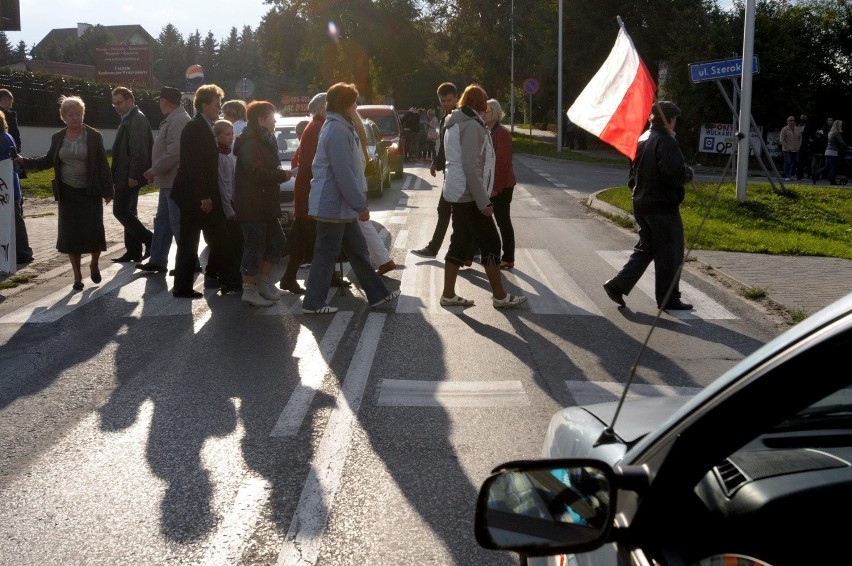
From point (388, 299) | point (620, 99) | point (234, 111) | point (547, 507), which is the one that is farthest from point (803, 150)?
point (547, 507)

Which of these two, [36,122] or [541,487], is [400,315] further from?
[36,122]

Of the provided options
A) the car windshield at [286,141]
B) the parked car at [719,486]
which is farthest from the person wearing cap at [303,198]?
the parked car at [719,486]

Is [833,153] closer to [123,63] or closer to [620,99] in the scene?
[620,99]

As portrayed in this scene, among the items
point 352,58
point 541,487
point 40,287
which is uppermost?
point 352,58

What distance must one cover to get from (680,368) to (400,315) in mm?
2744

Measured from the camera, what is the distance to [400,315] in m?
8.84

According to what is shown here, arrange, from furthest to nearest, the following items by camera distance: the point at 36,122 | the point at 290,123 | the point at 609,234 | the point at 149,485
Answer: the point at 36,122 → the point at 290,123 → the point at 609,234 → the point at 149,485

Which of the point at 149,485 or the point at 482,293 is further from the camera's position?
the point at 482,293

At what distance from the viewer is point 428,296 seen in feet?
32.1

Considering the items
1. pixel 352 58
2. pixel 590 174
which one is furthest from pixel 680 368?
pixel 352 58

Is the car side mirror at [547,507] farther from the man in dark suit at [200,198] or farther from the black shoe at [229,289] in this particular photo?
the black shoe at [229,289]

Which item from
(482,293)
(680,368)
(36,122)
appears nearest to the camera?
(680,368)

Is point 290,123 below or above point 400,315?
above

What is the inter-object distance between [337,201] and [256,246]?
1.09m
